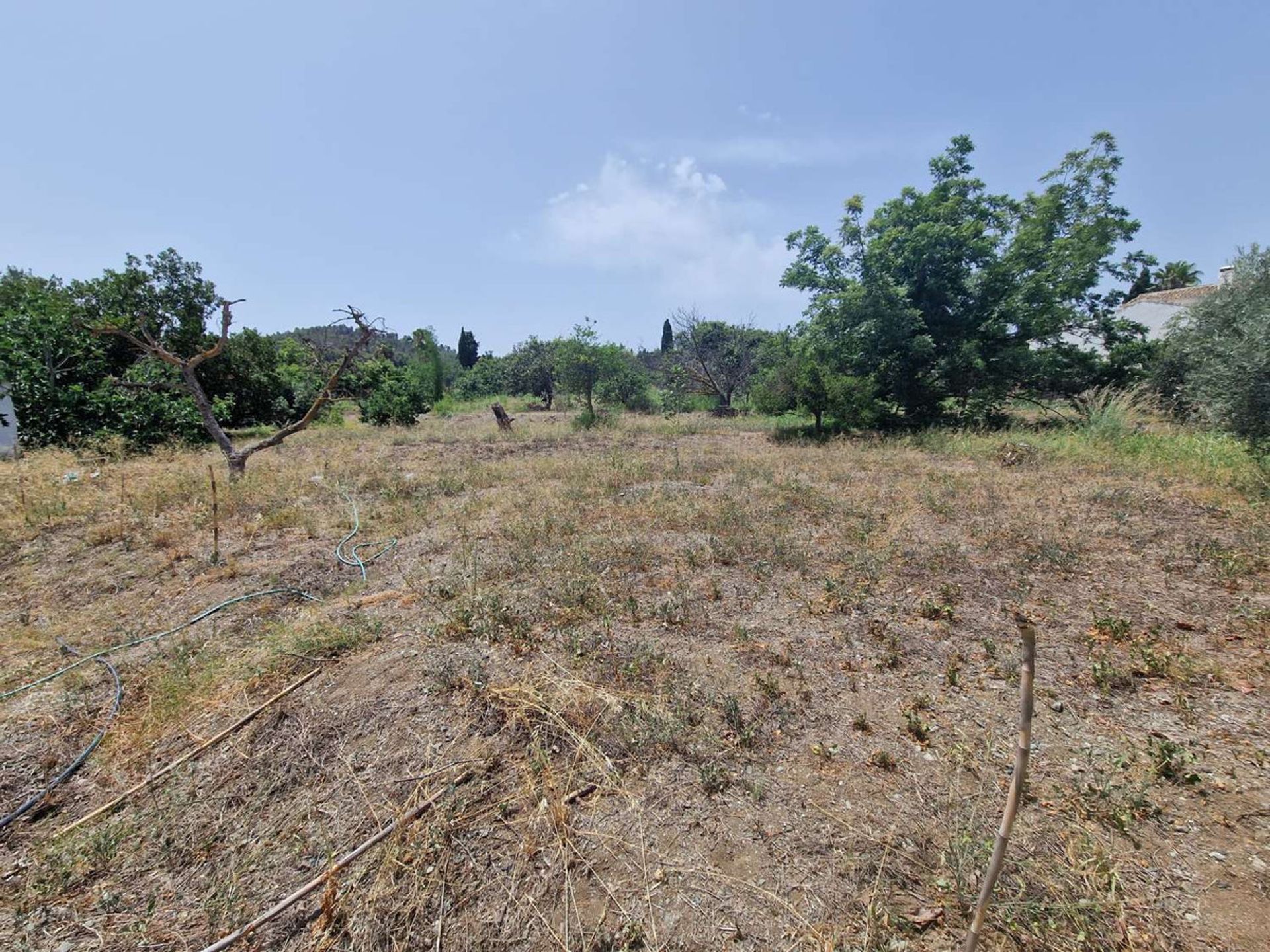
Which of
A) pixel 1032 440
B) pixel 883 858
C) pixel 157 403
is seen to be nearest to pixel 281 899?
pixel 883 858

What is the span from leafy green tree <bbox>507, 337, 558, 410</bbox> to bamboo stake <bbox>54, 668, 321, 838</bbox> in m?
19.2

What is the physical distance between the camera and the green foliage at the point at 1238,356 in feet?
18.0

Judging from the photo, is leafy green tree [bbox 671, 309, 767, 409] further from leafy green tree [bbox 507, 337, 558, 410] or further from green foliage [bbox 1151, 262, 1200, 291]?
green foliage [bbox 1151, 262, 1200, 291]

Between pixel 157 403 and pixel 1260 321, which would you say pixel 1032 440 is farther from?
pixel 157 403

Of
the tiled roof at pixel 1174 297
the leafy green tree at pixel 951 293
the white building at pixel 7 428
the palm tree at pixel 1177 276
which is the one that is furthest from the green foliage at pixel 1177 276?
the white building at pixel 7 428

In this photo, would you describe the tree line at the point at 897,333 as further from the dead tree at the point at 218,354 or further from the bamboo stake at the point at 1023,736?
the bamboo stake at the point at 1023,736

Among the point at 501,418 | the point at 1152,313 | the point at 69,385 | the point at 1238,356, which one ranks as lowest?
the point at 501,418

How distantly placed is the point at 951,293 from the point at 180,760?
14.2m

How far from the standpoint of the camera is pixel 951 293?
11.4 metres

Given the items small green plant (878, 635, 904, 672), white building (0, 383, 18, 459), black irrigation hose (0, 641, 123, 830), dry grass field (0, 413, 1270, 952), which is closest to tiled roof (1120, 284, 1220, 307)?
dry grass field (0, 413, 1270, 952)

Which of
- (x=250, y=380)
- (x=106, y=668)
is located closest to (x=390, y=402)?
(x=250, y=380)

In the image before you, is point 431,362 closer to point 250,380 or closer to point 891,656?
point 250,380

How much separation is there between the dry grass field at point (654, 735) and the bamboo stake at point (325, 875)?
3 cm

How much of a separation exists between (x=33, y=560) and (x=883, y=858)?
6.85m
